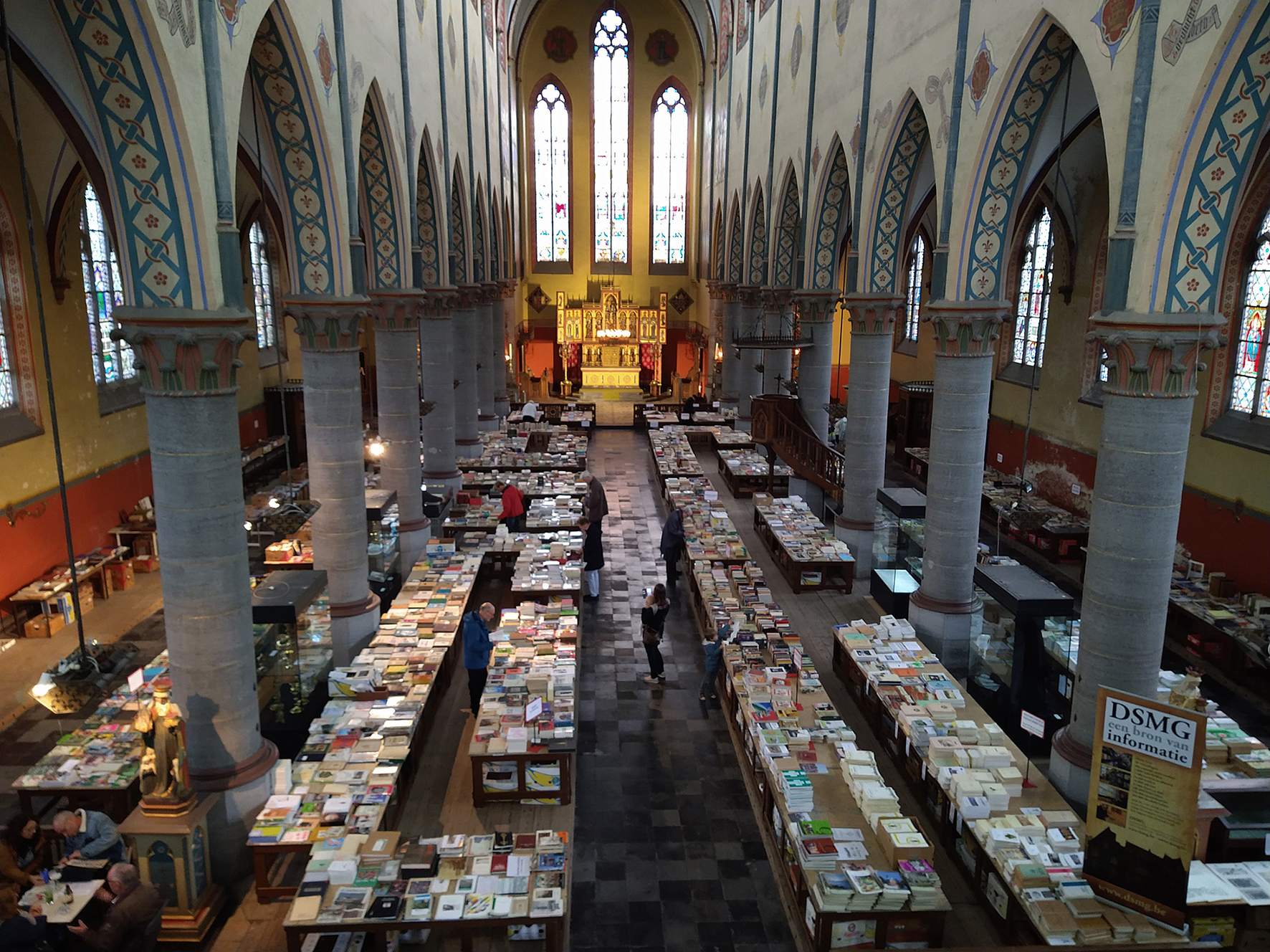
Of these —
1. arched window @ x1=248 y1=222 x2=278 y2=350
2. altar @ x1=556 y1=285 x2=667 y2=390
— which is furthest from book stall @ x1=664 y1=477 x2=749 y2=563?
altar @ x1=556 y1=285 x2=667 y2=390

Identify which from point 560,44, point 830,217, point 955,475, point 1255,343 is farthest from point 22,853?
point 560,44

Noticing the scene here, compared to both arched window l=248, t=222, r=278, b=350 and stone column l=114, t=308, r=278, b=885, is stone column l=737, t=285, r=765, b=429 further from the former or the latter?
stone column l=114, t=308, r=278, b=885

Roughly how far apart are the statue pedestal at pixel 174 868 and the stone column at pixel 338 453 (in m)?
5.43

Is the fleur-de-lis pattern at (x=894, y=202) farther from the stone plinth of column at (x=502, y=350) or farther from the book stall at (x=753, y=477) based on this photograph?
the stone plinth of column at (x=502, y=350)

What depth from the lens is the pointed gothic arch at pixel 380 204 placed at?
52.0 feet

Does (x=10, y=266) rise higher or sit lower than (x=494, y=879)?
higher

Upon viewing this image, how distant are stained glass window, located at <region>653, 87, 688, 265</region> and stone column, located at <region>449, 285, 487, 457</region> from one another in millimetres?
20283

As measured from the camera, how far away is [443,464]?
71.9ft

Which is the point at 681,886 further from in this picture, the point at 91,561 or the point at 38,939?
the point at 91,561


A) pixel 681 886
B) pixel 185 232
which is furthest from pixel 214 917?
pixel 185 232

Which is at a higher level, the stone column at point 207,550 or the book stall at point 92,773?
the stone column at point 207,550

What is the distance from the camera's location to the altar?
4334 centimetres

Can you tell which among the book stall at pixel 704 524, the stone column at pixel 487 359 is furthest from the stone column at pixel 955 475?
the stone column at pixel 487 359

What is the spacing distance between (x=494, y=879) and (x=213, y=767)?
336cm
